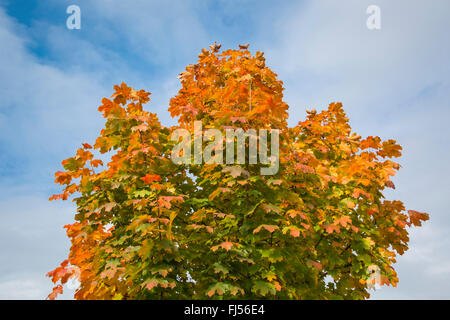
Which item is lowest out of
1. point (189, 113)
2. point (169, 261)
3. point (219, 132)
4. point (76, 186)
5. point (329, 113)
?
point (169, 261)

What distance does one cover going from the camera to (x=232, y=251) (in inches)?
308

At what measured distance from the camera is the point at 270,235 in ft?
28.3

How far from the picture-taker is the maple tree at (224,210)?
7895 millimetres

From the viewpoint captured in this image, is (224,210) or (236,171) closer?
(236,171)

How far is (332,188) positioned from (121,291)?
276 inches

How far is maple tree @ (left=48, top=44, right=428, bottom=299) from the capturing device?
7.89 meters

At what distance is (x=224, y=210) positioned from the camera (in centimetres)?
924

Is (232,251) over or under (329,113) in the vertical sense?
under

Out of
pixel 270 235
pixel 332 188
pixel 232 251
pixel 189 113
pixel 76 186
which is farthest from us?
pixel 332 188
